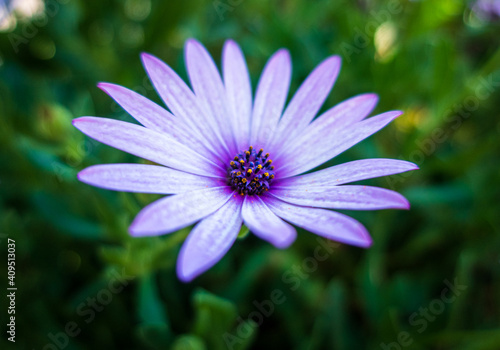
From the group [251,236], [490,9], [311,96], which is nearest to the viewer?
[311,96]

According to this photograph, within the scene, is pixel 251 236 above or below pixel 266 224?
above

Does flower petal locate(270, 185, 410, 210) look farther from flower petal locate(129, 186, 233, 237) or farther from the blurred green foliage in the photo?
the blurred green foliage

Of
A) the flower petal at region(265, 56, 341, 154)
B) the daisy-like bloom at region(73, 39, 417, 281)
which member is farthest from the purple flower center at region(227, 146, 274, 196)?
the flower petal at region(265, 56, 341, 154)

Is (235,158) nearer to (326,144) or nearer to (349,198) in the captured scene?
(326,144)

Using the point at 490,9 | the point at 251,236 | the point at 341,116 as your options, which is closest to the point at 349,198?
the point at 341,116

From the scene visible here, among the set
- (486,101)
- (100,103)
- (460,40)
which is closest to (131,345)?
(100,103)

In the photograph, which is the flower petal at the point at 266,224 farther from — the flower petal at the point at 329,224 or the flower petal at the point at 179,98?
the flower petal at the point at 179,98

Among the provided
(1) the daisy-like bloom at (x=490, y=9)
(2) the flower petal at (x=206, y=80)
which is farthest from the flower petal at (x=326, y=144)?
(1) the daisy-like bloom at (x=490, y=9)

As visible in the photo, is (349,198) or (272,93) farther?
(272,93)
